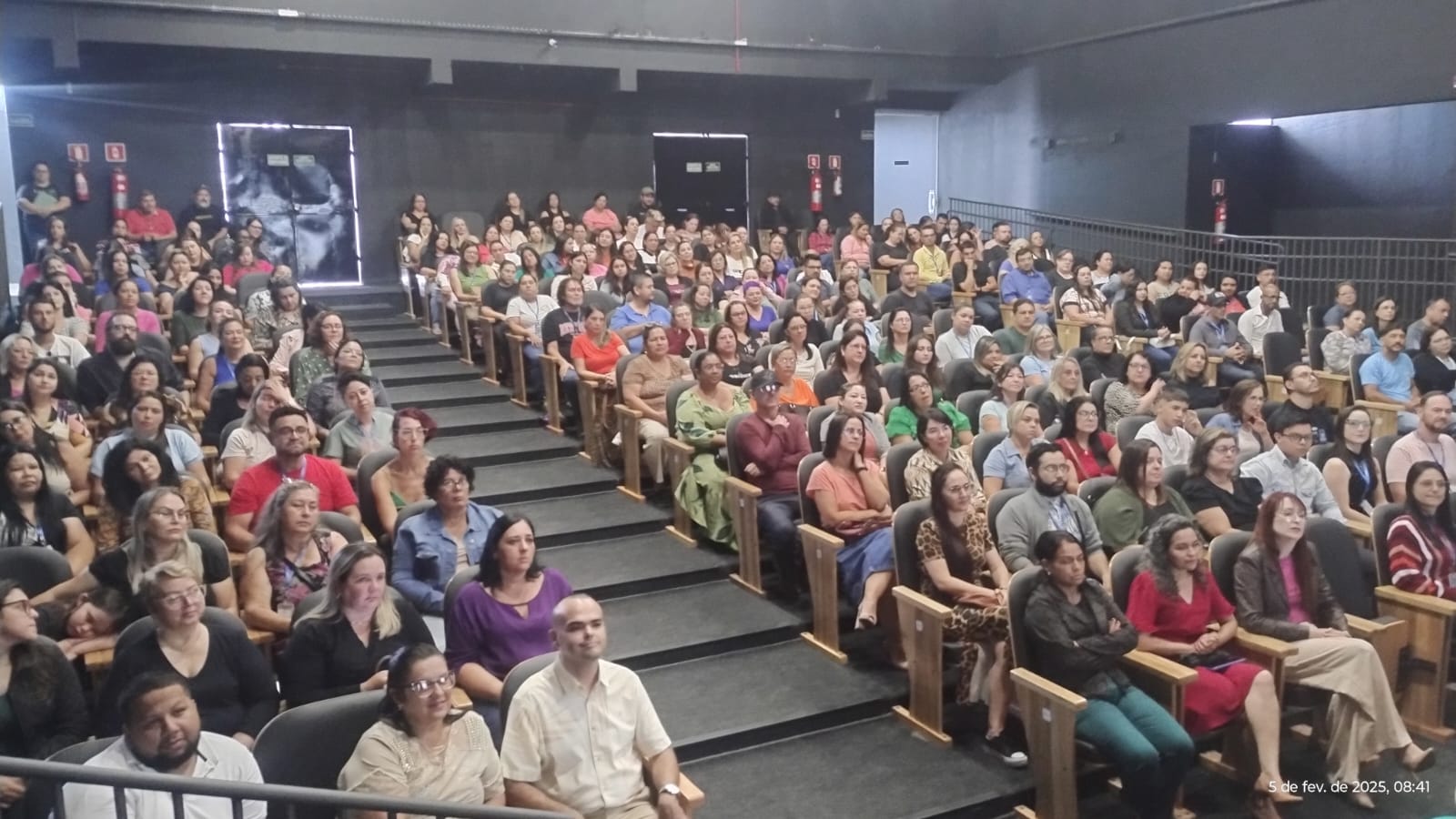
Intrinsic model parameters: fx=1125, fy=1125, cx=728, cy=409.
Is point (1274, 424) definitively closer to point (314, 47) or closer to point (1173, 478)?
point (1173, 478)

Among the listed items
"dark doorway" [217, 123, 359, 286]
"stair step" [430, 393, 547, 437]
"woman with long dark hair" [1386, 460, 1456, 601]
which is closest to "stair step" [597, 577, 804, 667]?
"stair step" [430, 393, 547, 437]

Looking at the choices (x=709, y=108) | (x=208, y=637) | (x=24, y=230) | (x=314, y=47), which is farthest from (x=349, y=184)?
(x=208, y=637)

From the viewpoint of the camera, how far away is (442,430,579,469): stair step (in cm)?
579

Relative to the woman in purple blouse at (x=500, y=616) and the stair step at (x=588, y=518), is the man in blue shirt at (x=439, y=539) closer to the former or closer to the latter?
the woman in purple blouse at (x=500, y=616)

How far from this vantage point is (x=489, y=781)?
8.43 ft

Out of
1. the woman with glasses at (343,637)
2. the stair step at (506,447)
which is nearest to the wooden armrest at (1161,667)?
the woman with glasses at (343,637)

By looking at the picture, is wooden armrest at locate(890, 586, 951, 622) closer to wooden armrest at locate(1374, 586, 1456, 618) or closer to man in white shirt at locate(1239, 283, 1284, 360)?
wooden armrest at locate(1374, 586, 1456, 618)

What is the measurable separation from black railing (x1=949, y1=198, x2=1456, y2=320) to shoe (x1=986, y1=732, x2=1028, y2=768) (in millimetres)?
7087

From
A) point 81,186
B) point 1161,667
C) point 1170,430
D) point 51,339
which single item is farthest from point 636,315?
point 81,186

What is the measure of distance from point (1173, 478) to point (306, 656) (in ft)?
10.7

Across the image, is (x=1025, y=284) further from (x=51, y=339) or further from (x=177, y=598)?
(x=177, y=598)

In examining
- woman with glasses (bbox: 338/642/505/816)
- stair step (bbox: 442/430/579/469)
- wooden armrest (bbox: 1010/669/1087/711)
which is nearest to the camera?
woman with glasses (bbox: 338/642/505/816)

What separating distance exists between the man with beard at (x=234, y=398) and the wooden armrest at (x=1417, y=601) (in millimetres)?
4289

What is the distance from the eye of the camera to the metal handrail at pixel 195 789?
1.77 metres
